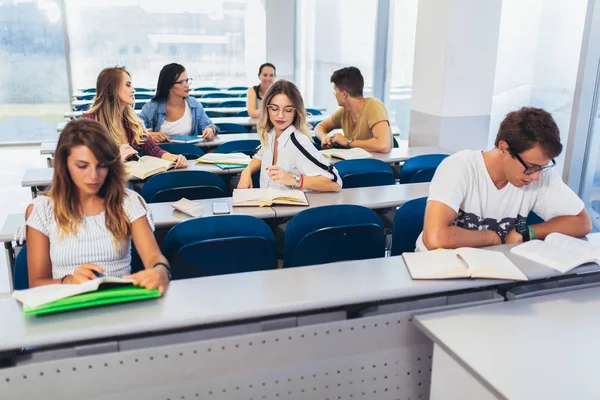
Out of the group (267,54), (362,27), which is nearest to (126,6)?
(267,54)

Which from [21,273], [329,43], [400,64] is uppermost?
[329,43]

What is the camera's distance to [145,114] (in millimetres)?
4367

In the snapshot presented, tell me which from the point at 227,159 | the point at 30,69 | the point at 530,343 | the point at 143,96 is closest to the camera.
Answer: the point at 530,343

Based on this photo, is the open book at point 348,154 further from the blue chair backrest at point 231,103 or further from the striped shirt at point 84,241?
the blue chair backrest at point 231,103

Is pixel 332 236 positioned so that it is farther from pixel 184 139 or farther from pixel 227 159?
pixel 184 139

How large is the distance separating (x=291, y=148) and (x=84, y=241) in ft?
4.39

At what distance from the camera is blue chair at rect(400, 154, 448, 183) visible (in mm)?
3613

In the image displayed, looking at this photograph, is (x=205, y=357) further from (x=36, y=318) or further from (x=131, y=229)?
(x=131, y=229)

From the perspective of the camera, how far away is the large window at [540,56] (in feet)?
12.7

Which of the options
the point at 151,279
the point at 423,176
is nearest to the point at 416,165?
the point at 423,176

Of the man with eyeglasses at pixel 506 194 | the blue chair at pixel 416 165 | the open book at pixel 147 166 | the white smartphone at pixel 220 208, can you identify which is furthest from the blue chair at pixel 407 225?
the open book at pixel 147 166

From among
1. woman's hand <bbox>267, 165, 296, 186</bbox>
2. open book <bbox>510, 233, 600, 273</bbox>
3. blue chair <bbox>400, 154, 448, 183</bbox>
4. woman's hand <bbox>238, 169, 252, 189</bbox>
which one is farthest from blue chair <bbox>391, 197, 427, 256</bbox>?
blue chair <bbox>400, 154, 448, 183</bbox>

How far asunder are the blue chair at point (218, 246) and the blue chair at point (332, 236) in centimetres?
14

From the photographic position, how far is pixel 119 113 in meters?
3.56
